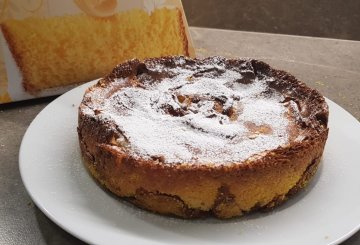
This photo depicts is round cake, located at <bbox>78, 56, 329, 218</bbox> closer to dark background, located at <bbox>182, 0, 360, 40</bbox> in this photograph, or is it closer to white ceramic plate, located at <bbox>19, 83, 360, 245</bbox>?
white ceramic plate, located at <bbox>19, 83, 360, 245</bbox>

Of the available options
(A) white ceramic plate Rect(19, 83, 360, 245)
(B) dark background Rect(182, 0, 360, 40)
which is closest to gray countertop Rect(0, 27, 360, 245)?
(A) white ceramic plate Rect(19, 83, 360, 245)

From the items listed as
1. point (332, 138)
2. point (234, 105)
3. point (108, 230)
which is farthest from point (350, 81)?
point (108, 230)

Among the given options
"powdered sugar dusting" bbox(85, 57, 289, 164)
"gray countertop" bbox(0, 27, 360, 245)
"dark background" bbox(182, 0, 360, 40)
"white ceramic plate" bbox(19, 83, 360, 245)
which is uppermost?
"powdered sugar dusting" bbox(85, 57, 289, 164)

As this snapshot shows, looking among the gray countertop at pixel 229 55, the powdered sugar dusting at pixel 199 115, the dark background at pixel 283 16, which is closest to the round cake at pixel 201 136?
the powdered sugar dusting at pixel 199 115

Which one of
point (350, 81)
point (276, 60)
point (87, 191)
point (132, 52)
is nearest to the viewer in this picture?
point (87, 191)

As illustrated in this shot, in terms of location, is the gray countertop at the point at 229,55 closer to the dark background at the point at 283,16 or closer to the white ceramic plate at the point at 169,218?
the white ceramic plate at the point at 169,218

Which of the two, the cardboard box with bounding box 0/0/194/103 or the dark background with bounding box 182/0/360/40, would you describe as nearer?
the cardboard box with bounding box 0/0/194/103

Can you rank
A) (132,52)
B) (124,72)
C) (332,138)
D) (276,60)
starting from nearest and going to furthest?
(332,138), (124,72), (132,52), (276,60)

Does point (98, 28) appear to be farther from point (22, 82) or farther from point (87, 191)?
point (87, 191)
